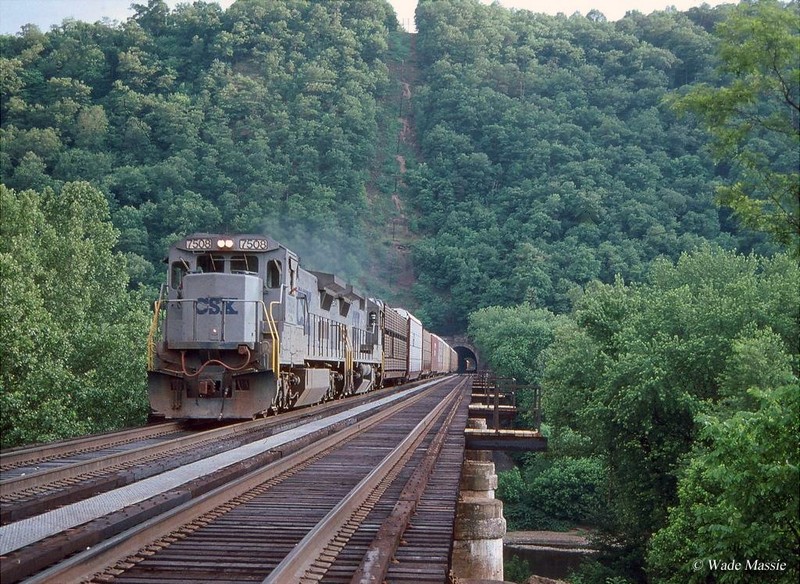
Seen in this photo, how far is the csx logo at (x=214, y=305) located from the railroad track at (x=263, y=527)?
15.4ft

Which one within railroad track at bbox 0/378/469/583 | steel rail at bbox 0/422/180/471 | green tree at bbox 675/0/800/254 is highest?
green tree at bbox 675/0/800/254

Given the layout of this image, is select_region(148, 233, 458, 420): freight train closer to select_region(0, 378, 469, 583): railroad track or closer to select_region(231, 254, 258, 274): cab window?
select_region(231, 254, 258, 274): cab window

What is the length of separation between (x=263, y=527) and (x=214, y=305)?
9.36m

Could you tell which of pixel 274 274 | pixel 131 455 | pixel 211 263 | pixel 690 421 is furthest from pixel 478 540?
pixel 690 421

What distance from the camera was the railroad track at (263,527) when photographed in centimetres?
554

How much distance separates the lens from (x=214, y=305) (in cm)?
1593

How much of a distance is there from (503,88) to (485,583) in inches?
5481

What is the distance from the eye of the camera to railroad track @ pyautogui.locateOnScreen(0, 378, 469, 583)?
→ 5543mm

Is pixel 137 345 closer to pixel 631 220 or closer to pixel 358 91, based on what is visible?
pixel 631 220

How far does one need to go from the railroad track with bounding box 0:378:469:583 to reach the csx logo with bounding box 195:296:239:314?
4.70 meters

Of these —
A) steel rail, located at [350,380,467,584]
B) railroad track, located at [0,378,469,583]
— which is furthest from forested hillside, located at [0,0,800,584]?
railroad track, located at [0,378,469,583]

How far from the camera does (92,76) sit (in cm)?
11244

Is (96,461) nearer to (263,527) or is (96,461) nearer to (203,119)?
(263,527)

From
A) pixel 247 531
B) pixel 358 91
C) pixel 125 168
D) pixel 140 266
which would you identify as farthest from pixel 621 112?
pixel 247 531
